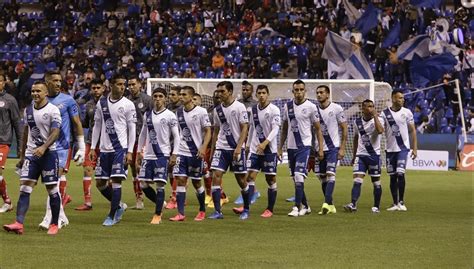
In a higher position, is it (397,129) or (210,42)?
(210,42)

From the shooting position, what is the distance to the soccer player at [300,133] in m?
18.3

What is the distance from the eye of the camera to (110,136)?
53.3ft

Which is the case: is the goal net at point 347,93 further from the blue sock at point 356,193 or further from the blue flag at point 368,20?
the blue sock at point 356,193

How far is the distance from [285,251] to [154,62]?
3009 centimetres

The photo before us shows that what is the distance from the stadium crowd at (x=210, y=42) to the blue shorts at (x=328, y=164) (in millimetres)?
16900

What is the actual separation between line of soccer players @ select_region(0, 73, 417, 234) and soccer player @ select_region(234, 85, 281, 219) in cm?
2

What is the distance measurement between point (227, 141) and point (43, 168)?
12.8 feet

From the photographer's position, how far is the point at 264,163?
59.1ft

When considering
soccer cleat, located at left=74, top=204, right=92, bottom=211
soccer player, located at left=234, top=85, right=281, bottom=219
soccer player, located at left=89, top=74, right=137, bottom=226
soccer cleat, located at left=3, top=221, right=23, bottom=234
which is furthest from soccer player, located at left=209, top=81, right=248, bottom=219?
soccer cleat, located at left=3, top=221, right=23, bottom=234

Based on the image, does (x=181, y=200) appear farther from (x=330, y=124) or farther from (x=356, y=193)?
(x=356, y=193)

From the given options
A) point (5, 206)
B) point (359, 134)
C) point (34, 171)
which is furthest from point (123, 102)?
point (359, 134)

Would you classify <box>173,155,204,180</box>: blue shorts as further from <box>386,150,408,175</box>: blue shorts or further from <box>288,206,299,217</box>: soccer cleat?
<box>386,150,408,175</box>: blue shorts

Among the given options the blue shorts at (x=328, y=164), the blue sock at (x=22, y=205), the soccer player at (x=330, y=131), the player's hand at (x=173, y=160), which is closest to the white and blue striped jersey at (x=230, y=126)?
the player's hand at (x=173, y=160)

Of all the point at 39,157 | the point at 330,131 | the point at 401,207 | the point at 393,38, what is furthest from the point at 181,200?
the point at 393,38
